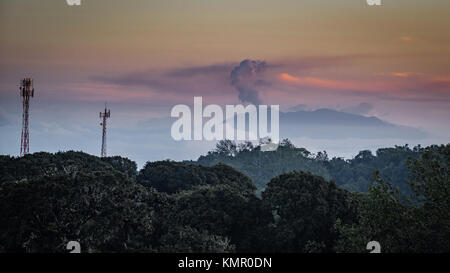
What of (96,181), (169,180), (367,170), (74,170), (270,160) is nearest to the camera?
(96,181)

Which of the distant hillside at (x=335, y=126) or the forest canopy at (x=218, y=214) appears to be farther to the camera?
the distant hillside at (x=335, y=126)

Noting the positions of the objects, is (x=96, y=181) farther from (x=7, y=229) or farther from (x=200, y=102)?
(x=200, y=102)

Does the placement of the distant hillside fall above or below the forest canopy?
above

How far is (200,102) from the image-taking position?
5247 centimetres

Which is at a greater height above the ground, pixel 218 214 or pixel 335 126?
pixel 335 126

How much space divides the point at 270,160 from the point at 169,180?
141 feet

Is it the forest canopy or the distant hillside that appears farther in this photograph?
the distant hillside

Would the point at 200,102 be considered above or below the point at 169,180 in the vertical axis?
above

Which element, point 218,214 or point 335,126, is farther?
point 335,126

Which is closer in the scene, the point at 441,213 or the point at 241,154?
the point at 441,213

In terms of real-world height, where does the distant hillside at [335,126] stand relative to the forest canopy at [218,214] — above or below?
above

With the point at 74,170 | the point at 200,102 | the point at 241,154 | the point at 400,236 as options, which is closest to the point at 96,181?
the point at 74,170
